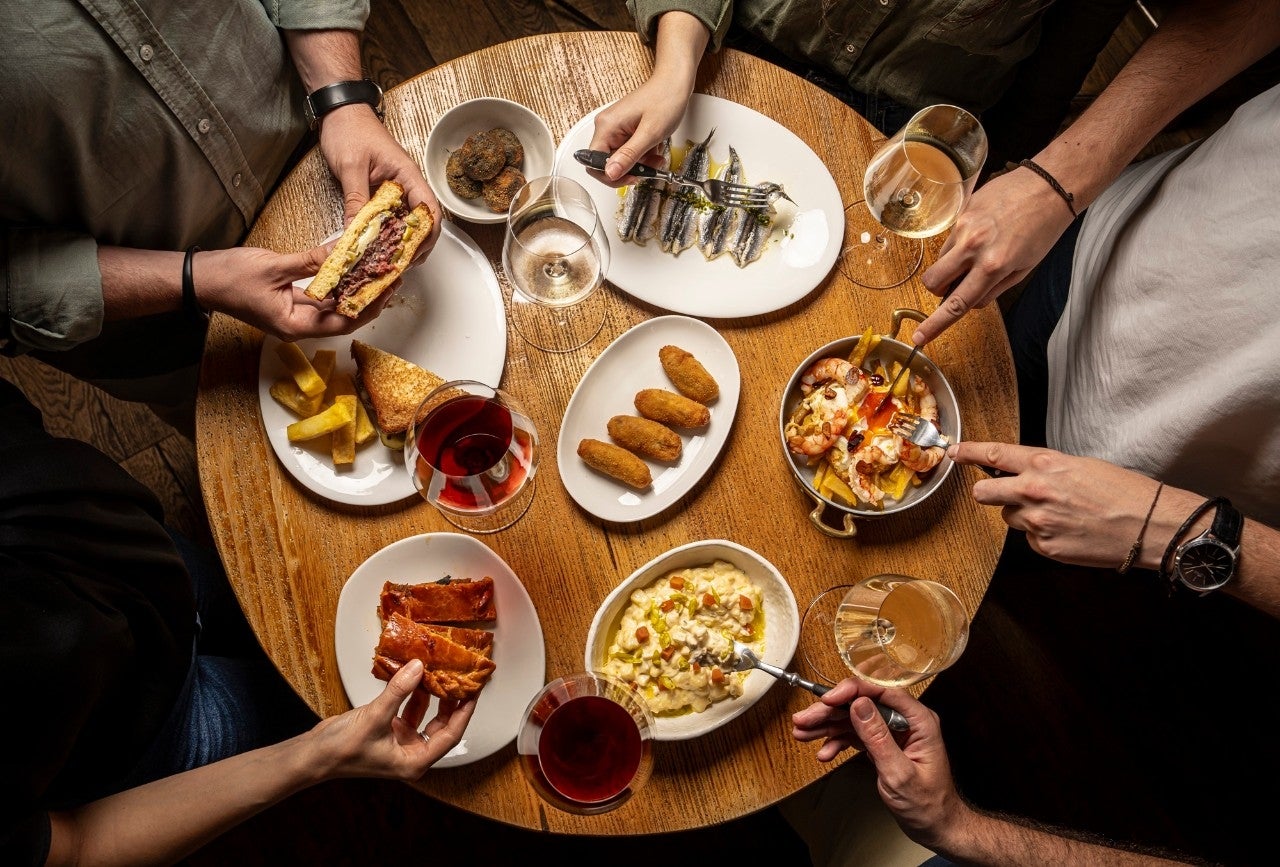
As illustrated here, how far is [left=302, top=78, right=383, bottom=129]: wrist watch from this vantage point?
6.39ft

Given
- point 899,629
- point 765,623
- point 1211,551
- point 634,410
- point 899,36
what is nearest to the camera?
point 1211,551

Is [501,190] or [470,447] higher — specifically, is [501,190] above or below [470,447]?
above

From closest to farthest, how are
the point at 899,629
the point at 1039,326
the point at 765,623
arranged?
the point at 899,629 < the point at 765,623 < the point at 1039,326

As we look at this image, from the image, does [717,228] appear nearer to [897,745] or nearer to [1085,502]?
[1085,502]

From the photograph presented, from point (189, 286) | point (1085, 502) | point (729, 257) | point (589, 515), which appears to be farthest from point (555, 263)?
point (1085, 502)

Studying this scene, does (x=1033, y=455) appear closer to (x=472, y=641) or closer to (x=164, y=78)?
(x=472, y=641)

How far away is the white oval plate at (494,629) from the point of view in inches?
72.2

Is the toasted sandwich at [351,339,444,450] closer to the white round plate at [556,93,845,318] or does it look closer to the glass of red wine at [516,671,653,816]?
the white round plate at [556,93,845,318]

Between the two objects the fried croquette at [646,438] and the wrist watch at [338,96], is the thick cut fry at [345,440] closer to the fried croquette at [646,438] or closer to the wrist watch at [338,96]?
the fried croquette at [646,438]

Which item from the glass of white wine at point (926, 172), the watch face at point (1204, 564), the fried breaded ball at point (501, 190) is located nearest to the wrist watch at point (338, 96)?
the fried breaded ball at point (501, 190)

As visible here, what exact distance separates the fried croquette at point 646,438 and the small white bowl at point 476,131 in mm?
608

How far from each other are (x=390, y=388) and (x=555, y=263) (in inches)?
19.8

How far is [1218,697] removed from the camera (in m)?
3.03

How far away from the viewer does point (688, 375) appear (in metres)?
1.96
